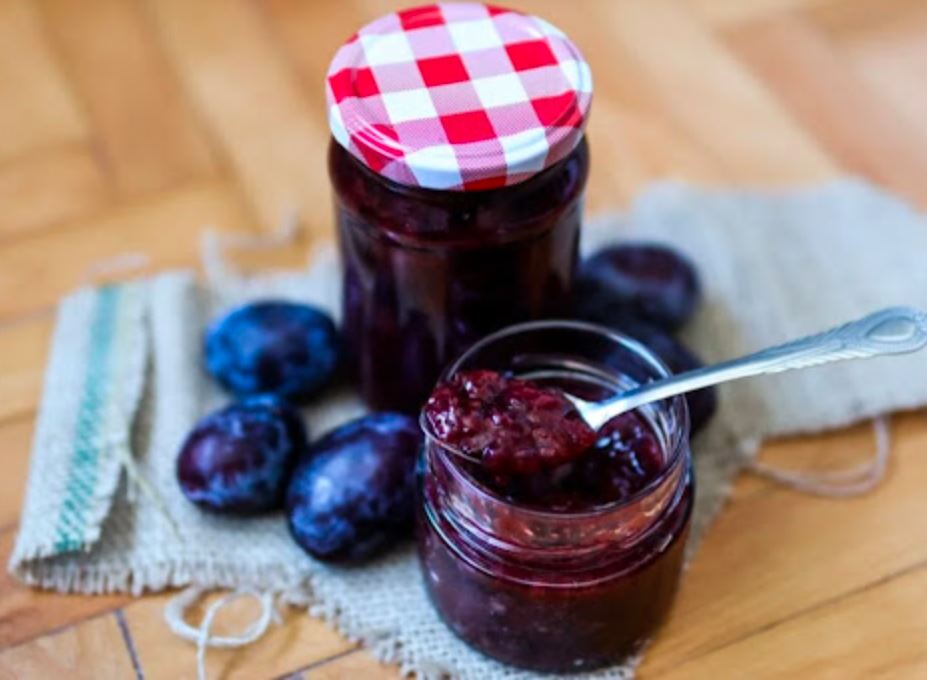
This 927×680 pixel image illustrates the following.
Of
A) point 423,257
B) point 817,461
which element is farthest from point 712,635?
point 423,257

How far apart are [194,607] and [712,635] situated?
34 cm

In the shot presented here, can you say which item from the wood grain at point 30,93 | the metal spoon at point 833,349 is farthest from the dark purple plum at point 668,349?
the wood grain at point 30,93

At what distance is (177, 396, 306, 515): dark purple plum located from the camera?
807mm

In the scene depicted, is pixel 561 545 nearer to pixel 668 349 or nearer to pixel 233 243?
pixel 668 349

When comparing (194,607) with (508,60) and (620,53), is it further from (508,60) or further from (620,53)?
(620,53)

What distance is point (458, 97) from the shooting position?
2.43ft

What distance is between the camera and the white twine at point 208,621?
77cm

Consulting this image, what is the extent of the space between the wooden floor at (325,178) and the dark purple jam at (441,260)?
7.7 inches

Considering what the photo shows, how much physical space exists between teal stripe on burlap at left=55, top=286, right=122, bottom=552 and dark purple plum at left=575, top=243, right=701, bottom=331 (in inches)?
14.4

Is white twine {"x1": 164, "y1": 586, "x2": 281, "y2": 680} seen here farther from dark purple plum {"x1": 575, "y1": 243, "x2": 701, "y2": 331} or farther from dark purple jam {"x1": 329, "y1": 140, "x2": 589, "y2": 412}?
dark purple plum {"x1": 575, "y1": 243, "x2": 701, "y2": 331}

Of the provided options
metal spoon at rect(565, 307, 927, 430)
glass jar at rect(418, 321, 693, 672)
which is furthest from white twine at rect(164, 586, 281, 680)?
metal spoon at rect(565, 307, 927, 430)

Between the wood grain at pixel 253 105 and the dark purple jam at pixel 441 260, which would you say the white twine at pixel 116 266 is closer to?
the wood grain at pixel 253 105

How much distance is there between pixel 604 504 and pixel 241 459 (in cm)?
25

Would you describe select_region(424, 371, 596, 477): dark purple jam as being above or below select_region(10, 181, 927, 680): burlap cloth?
above
